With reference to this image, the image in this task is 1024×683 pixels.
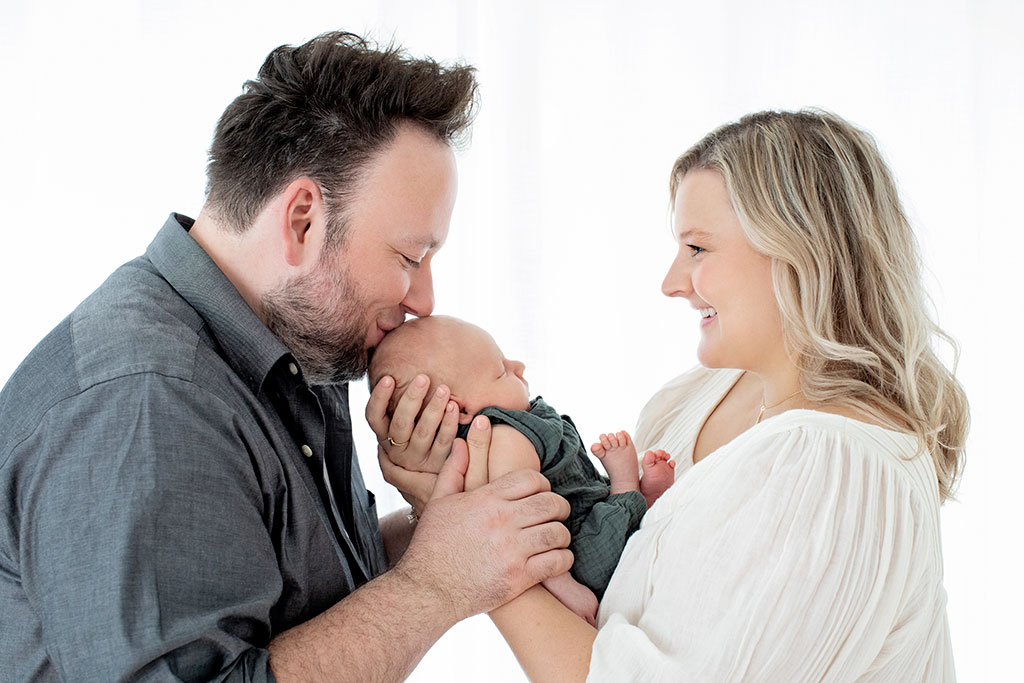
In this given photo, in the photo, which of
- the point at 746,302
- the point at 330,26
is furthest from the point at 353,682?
the point at 330,26

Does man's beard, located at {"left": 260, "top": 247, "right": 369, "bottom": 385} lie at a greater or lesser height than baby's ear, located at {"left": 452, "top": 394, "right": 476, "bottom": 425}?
greater

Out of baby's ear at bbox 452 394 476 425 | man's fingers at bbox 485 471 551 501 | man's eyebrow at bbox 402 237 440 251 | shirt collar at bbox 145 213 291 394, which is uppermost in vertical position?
shirt collar at bbox 145 213 291 394

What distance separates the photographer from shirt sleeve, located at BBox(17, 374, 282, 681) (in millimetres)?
1083

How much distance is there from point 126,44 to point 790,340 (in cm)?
211

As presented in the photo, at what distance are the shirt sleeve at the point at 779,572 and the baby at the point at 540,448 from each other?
0.69ft

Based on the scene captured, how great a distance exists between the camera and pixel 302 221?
150cm

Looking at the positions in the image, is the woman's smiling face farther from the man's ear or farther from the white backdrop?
the white backdrop

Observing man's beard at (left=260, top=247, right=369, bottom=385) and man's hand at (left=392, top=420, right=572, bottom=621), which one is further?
man's beard at (left=260, top=247, right=369, bottom=385)

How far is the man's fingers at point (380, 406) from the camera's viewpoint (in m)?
1.61

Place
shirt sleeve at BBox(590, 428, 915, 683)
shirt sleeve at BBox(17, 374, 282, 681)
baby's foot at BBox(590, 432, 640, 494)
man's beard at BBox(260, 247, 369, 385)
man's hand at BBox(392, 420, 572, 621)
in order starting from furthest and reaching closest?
baby's foot at BBox(590, 432, 640, 494) → man's beard at BBox(260, 247, 369, 385) → man's hand at BBox(392, 420, 572, 621) → shirt sleeve at BBox(590, 428, 915, 683) → shirt sleeve at BBox(17, 374, 282, 681)

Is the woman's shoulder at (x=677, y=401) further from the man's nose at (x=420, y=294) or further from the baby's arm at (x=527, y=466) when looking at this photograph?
the man's nose at (x=420, y=294)

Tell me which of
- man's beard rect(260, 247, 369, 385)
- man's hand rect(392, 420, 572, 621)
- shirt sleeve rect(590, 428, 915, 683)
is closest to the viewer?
shirt sleeve rect(590, 428, 915, 683)

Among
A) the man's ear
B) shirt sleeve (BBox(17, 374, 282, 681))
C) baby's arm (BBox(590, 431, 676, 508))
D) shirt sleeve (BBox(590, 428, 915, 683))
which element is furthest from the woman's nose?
shirt sleeve (BBox(17, 374, 282, 681))

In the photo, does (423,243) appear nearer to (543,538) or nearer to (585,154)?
(543,538)
